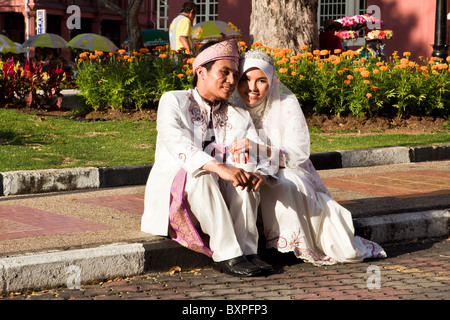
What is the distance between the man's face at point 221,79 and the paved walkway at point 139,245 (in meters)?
1.04

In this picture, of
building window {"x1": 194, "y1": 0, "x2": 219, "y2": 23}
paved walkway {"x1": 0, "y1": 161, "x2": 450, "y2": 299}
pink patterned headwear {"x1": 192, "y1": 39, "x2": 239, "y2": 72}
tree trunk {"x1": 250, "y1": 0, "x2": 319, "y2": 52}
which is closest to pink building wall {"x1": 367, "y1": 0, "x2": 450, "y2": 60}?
building window {"x1": 194, "y1": 0, "x2": 219, "y2": 23}

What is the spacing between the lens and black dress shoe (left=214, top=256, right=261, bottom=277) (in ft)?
15.0

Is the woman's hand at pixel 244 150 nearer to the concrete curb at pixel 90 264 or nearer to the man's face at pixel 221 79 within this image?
the man's face at pixel 221 79

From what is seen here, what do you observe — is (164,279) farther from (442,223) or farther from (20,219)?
(442,223)

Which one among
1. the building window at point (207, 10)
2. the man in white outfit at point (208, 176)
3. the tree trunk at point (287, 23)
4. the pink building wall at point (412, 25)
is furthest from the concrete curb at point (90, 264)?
the building window at point (207, 10)

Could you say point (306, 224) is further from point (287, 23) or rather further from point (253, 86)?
point (287, 23)

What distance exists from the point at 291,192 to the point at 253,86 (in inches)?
30.4

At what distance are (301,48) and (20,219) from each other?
6909 millimetres

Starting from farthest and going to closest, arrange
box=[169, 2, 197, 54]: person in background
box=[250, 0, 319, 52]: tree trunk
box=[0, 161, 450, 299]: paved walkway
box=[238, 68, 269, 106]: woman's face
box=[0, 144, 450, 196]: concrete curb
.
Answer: box=[169, 2, 197, 54]: person in background < box=[250, 0, 319, 52]: tree trunk < box=[0, 144, 450, 196]: concrete curb < box=[238, 68, 269, 106]: woman's face < box=[0, 161, 450, 299]: paved walkway

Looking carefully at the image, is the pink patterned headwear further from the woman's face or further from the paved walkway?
the paved walkway

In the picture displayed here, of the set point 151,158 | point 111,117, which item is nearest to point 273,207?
Result: point 151,158

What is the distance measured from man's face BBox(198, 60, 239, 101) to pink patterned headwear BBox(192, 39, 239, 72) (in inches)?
1.3

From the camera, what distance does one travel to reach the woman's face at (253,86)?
5.09 meters


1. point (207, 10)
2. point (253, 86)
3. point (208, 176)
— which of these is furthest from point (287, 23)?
point (207, 10)
